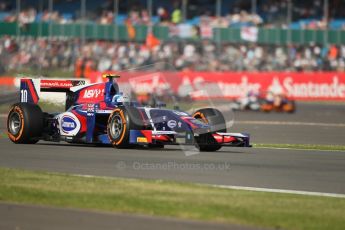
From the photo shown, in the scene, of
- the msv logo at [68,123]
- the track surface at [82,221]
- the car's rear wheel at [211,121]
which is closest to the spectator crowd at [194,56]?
the msv logo at [68,123]

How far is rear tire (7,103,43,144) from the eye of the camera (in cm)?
1557

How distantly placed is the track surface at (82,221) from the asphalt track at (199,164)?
2712 millimetres

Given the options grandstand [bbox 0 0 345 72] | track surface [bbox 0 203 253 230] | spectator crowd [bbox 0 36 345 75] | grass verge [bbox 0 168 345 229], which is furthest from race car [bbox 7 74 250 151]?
spectator crowd [bbox 0 36 345 75]

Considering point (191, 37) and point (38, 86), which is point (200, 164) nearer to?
point (38, 86)

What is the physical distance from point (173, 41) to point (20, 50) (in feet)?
21.4

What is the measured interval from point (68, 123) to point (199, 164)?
12.0 feet

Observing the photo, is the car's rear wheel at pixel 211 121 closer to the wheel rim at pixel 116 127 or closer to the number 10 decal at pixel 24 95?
the wheel rim at pixel 116 127

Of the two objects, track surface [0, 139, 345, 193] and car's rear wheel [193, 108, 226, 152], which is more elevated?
car's rear wheel [193, 108, 226, 152]

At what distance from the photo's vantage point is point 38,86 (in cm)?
1664

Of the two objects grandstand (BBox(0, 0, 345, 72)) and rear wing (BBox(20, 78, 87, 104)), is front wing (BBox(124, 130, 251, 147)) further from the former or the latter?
grandstand (BBox(0, 0, 345, 72))

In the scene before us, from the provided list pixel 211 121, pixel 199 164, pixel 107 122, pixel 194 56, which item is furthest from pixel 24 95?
pixel 194 56

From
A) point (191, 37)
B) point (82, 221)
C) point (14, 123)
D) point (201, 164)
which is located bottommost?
point (82, 221)

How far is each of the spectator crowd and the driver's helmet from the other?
68.6ft

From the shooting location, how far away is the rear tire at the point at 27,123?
15570 mm
